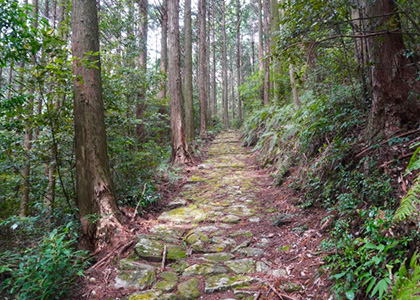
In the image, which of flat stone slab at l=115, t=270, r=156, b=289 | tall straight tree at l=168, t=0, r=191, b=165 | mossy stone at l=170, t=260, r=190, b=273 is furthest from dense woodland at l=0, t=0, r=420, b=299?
tall straight tree at l=168, t=0, r=191, b=165

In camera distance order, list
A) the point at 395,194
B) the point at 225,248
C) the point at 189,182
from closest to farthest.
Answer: the point at 395,194 → the point at 225,248 → the point at 189,182

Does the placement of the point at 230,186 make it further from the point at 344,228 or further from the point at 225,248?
the point at 344,228

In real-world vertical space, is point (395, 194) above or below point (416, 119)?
below

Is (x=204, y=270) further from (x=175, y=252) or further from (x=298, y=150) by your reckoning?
(x=298, y=150)

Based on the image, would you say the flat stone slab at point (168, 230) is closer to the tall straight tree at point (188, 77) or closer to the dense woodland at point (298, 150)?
the dense woodland at point (298, 150)

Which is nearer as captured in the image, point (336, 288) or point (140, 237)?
point (336, 288)

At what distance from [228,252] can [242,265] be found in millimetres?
375

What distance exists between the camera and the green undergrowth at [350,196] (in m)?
1.74

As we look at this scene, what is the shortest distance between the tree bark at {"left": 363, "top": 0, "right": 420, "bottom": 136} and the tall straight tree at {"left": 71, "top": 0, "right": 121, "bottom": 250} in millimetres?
3831

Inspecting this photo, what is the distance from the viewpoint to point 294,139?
6.02m

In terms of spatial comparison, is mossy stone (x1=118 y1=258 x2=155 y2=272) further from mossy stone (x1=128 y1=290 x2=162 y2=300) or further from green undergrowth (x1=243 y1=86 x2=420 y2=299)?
green undergrowth (x1=243 y1=86 x2=420 y2=299)

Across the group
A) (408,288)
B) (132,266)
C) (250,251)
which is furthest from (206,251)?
(408,288)

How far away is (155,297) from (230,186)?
12.8ft

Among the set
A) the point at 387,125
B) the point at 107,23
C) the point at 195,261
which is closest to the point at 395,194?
the point at 387,125
